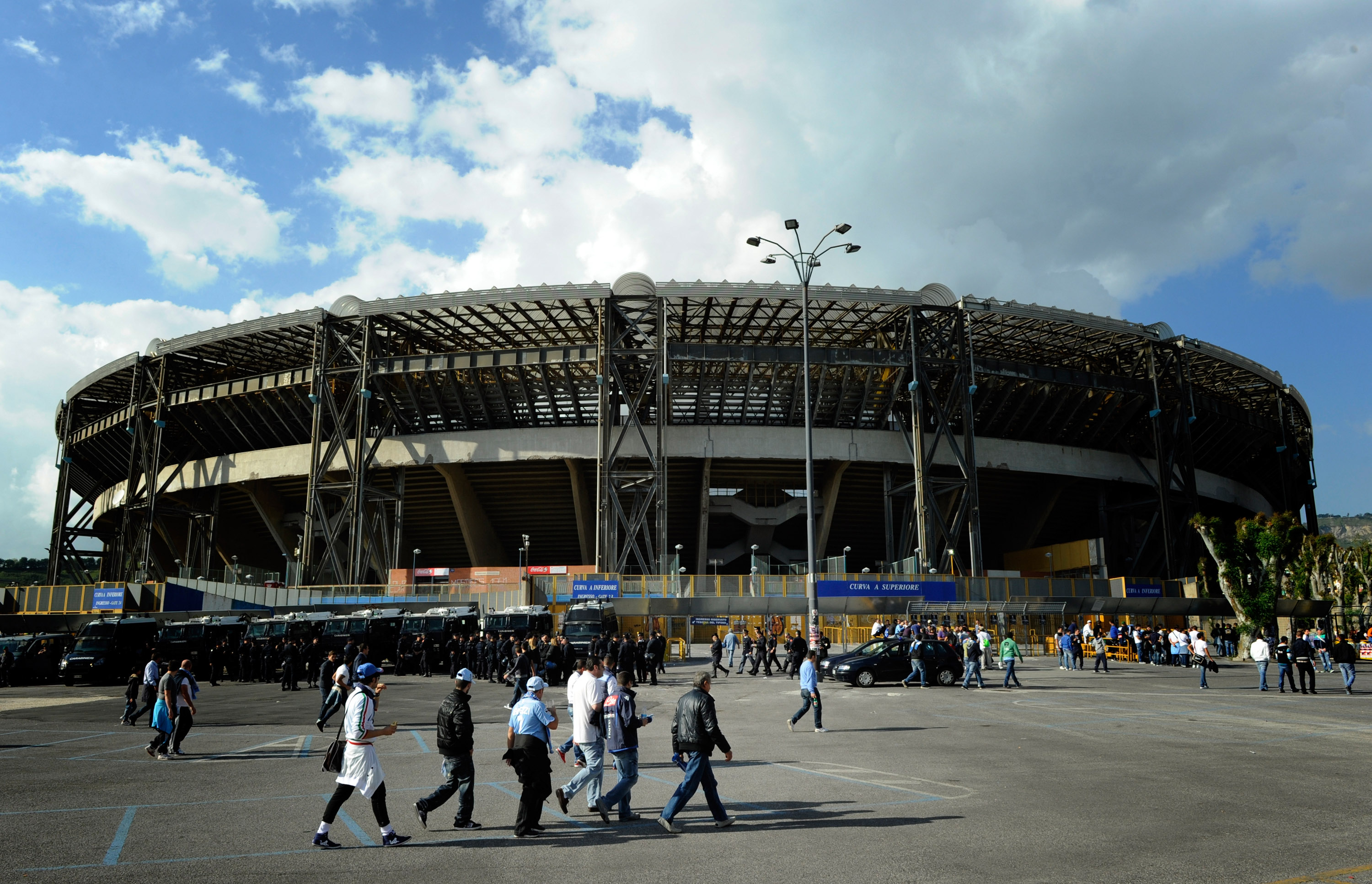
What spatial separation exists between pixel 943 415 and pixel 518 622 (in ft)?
93.2

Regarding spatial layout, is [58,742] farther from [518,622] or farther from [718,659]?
[718,659]

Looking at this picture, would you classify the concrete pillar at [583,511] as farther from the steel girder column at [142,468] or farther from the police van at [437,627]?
the steel girder column at [142,468]

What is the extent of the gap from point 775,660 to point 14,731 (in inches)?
785

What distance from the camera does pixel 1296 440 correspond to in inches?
2751

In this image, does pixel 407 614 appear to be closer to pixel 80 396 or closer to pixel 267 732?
pixel 267 732

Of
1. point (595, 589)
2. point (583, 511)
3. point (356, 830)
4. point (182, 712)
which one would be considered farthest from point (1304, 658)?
point (583, 511)

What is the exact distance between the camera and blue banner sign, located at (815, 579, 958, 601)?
39.0 metres

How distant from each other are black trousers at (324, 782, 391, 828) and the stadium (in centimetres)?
3631

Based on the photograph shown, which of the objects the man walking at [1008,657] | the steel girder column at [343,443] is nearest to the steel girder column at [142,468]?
the steel girder column at [343,443]

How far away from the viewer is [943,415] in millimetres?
49844

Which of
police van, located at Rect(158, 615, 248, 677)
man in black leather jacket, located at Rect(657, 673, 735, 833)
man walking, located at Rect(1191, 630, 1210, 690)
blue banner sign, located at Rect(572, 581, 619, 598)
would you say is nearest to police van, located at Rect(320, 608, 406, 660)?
police van, located at Rect(158, 615, 248, 677)

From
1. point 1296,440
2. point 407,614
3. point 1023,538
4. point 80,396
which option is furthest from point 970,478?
point 80,396

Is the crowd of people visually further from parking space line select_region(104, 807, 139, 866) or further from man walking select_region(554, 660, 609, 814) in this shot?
parking space line select_region(104, 807, 139, 866)

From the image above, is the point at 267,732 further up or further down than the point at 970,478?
further down
